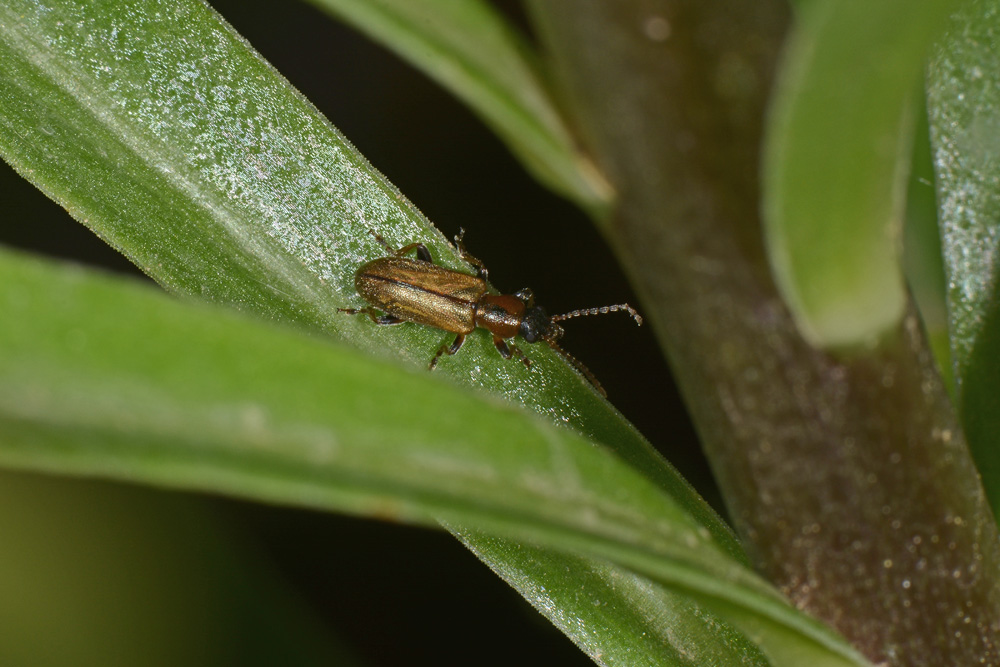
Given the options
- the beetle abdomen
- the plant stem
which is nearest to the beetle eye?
the beetle abdomen

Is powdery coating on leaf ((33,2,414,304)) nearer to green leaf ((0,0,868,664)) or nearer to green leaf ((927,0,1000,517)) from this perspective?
→ green leaf ((0,0,868,664))

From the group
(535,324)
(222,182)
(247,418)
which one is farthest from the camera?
(535,324)

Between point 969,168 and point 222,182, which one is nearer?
point 969,168

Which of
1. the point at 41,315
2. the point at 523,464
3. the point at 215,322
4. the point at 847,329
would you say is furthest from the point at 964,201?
the point at 41,315

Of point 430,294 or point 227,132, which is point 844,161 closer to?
point 227,132

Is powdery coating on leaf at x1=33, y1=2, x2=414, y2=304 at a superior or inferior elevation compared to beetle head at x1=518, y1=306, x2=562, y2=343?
inferior

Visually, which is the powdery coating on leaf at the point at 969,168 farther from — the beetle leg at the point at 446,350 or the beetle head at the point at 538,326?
the beetle head at the point at 538,326

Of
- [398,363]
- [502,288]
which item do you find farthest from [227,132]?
[502,288]
